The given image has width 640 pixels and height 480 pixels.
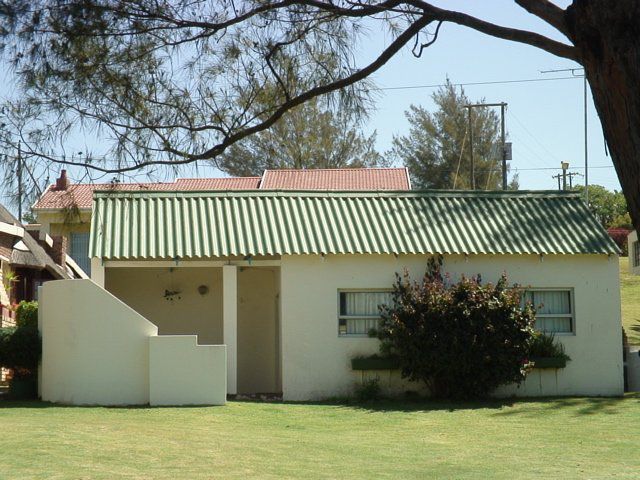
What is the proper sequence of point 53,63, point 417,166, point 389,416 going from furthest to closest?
point 417,166
point 389,416
point 53,63

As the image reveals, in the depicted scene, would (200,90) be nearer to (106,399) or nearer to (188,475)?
(188,475)

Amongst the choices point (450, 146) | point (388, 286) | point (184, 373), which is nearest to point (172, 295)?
point (184, 373)

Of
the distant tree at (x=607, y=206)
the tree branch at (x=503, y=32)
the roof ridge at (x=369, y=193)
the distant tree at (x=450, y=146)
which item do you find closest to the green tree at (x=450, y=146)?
the distant tree at (x=450, y=146)

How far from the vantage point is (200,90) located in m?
11.3

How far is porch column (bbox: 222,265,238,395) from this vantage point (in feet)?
68.0

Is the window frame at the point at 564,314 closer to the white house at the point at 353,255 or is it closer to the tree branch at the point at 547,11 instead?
the white house at the point at 353,255

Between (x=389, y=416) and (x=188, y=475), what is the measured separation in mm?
7134

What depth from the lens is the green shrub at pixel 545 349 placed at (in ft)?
69.4

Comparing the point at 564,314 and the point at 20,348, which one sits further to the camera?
the point at 564,314

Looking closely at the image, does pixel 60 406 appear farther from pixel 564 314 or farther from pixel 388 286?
pixel 564 314

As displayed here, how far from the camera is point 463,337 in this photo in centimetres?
1955

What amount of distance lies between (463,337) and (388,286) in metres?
2.29

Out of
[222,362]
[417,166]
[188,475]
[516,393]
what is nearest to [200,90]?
[188,475]

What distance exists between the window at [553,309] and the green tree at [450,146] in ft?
119
